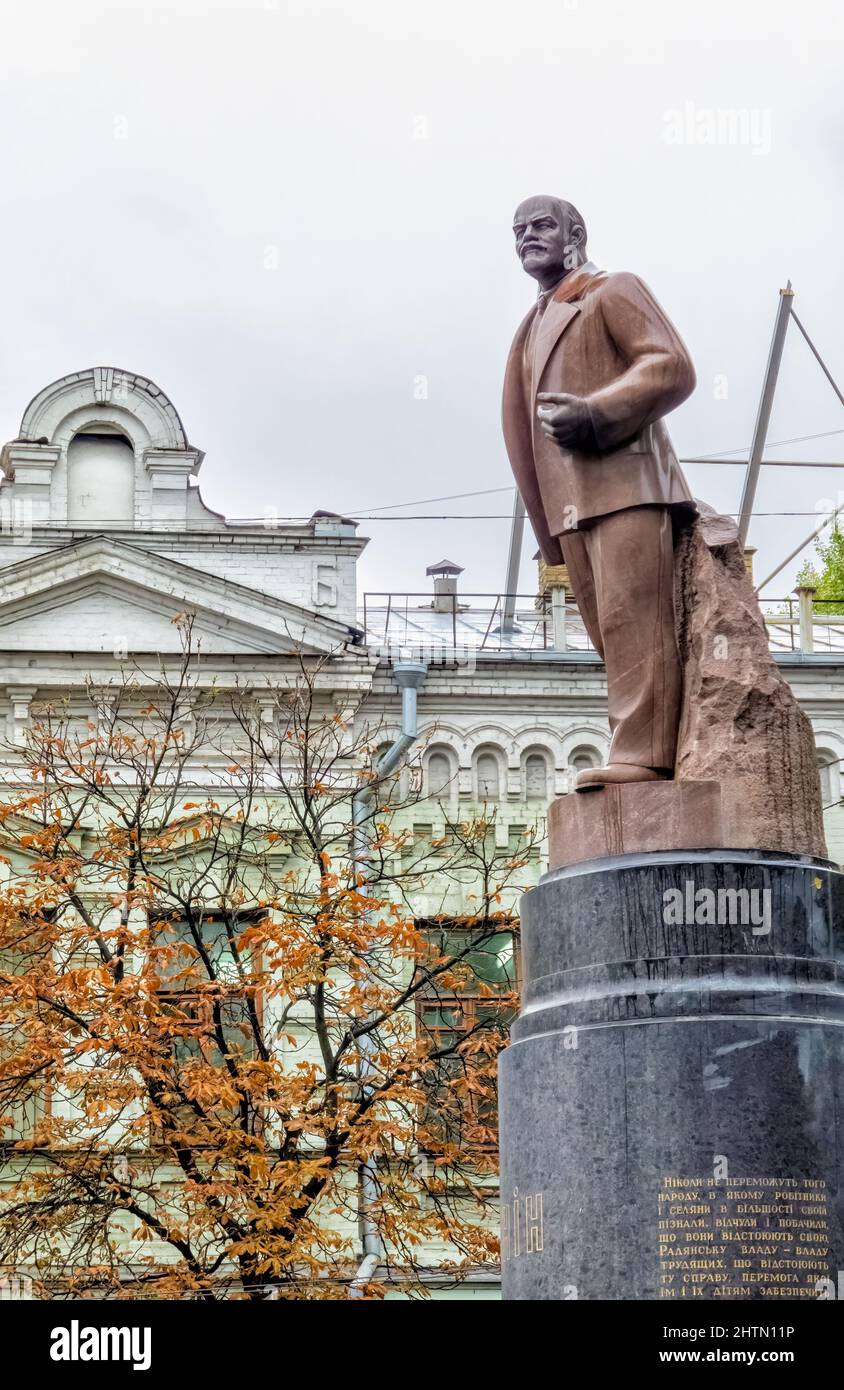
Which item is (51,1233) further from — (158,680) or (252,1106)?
(158,680)

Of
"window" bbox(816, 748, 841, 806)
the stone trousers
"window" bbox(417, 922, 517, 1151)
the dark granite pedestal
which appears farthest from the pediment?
the dark granite pedestal

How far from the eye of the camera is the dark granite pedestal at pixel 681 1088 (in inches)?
301

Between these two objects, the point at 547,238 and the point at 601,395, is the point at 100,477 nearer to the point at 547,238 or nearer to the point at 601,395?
the point at 547,238

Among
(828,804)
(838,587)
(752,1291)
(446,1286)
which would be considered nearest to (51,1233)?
(446,1286)

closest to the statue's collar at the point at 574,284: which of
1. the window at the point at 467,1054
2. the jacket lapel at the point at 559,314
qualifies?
the jacket lapel at the point at 559,314

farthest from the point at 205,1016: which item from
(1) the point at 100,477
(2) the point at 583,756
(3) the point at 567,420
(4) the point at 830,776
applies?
(3) the point at 567,420

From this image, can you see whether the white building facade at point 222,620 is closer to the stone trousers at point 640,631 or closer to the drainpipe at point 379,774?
the drainpipe at point 379,774

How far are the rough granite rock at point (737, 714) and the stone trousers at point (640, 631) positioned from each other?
5cm

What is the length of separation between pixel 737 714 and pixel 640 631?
1.68 ft

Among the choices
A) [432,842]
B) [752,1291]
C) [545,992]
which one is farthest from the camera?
[432,842]

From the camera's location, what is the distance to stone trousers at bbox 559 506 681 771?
883 cm

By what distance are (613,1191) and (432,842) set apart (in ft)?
41.6

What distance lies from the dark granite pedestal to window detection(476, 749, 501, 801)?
1475 cm

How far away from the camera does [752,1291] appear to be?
7.55m
